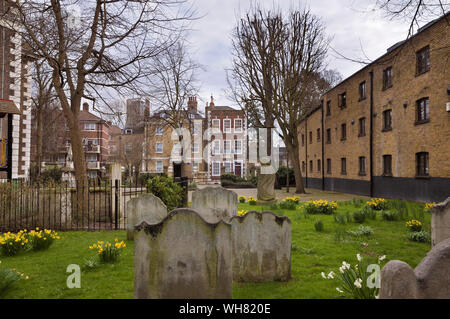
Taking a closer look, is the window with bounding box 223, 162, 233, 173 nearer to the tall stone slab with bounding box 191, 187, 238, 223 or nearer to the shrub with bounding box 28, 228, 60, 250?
the tall stone slab with bounding box 191, 187, 238, 223

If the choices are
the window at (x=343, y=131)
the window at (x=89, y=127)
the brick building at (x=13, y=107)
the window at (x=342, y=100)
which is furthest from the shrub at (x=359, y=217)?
the window at (x=89, y=127)

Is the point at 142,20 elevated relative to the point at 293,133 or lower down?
elevated

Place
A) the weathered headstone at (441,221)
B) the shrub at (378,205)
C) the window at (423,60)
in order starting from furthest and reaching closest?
the window at (423,60)
the shrub at (378,205)
the weathered headstone at (441,221)

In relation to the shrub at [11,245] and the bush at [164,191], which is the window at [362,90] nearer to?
the bush at [164,191]

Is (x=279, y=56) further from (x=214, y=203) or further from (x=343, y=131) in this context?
(x=214, y=203)

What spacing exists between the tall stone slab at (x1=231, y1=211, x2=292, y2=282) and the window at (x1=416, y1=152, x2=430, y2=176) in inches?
582

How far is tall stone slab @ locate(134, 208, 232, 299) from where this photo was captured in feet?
10.7

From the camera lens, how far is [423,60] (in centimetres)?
1639

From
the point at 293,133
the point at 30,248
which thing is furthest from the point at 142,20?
the point at 293,133

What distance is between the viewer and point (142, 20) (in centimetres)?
1070

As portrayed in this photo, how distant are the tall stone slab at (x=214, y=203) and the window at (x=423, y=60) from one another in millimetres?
14265

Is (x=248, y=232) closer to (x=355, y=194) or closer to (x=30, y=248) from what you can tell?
(x=30, y=248)

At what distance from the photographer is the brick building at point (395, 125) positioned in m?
14.9

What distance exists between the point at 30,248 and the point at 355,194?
21.8 metres
